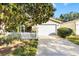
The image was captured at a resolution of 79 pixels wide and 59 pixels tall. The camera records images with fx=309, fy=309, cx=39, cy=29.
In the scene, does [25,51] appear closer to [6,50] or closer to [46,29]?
[6,50]

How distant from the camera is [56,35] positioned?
21.1 feet

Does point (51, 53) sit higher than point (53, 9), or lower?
lower

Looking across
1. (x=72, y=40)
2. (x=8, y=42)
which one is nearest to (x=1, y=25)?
(x=8, y=42)

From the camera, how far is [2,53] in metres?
6.32

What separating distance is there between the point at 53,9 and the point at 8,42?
1.15 meters

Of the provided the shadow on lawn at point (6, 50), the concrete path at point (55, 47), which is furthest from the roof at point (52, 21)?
the shadow on lawn at point (6, 50)

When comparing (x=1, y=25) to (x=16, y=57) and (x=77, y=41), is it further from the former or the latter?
(x=77, y=41)

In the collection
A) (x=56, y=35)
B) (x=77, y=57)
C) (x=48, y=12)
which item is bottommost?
(x=77, y=57)

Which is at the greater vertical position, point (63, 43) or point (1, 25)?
point (1, 25)

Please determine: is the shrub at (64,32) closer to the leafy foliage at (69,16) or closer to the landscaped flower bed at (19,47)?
the leafy foliage at (69,16)

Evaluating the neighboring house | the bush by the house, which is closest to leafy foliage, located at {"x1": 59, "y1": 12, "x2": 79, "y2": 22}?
the neighboring house

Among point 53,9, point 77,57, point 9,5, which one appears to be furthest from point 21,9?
point 77,57

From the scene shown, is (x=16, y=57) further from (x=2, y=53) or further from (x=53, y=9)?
(x=53, y=9)

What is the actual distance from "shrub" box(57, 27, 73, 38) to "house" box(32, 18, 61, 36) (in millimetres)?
88
